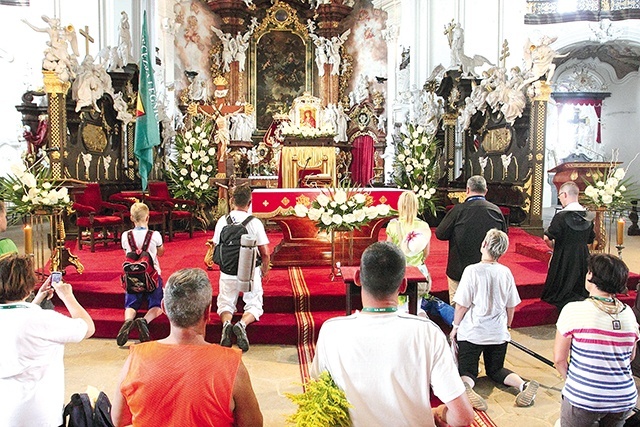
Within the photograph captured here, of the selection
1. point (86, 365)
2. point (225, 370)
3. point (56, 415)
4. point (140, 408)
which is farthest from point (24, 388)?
point (86, 365)

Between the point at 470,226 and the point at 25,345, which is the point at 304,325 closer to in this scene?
the point at 470,226

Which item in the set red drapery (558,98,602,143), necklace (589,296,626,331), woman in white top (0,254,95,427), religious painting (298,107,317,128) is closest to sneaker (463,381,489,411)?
necklace (589,296,626,331)

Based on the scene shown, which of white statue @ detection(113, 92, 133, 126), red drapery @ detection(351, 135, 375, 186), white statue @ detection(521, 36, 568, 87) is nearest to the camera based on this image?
white statue @ detection(521, 36, 568, 87)

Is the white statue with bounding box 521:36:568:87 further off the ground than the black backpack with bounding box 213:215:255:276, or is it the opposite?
the white statue with bounding box 521:36:568:87

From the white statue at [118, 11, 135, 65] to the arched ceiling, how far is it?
39.8 ft

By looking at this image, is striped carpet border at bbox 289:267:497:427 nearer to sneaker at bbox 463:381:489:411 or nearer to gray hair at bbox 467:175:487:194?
sneaker at bbox 463:381:489:411

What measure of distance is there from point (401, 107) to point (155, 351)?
607 inches

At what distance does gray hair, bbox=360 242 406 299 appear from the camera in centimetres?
208

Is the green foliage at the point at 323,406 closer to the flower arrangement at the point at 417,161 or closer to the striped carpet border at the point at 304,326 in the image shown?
the striped carpet border at the point at 304,326

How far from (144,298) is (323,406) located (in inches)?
154

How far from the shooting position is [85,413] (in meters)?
2.79

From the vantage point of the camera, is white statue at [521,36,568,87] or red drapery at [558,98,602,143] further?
red drapery at [558,98,602,143]

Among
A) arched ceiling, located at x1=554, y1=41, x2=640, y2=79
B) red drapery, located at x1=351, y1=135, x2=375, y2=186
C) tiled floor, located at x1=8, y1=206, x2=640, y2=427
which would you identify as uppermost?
arched ceiling, located at x1=554, y1=41, x2=640, y2=79

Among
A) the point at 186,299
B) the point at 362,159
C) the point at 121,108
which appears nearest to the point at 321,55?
the point at 362,159
